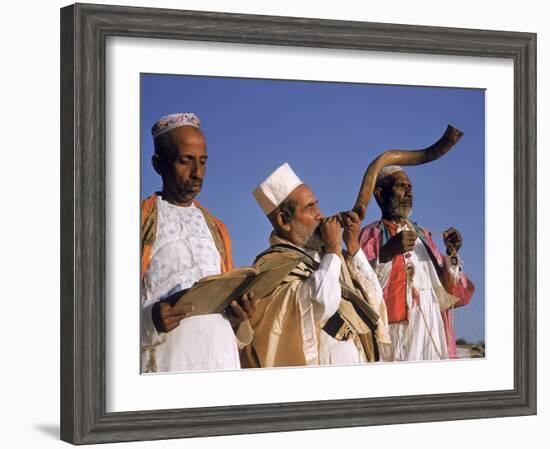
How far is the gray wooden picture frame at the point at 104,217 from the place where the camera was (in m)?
4.16

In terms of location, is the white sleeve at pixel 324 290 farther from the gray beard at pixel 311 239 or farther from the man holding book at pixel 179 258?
the man holding book at pixel 179 258

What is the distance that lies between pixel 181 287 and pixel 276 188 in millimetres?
392

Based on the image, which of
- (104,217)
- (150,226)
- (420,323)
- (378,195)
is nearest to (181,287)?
(150,226)

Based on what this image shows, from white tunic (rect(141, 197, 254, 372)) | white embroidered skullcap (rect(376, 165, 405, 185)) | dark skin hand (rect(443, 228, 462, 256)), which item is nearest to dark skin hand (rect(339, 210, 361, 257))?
white embroidered skullcap (rect(376, 165, 405, 185))

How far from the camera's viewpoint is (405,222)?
4664 millimetres

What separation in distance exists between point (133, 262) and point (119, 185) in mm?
203

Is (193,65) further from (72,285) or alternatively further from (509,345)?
(509,345)

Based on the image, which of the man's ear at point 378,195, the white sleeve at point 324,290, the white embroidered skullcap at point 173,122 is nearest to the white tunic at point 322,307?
the white sleeve at point 324,290

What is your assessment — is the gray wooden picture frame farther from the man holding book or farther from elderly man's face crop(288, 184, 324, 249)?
elderly man's face crop(288, 184, 324, 249)

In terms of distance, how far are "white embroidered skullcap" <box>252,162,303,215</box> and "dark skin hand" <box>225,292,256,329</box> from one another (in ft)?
0.80

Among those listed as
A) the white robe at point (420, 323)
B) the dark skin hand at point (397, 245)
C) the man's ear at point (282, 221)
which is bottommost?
the white robe at point (420, 323)

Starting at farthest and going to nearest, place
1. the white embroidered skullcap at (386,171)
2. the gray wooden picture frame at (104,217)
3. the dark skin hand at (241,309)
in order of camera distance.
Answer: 1. the white embroidered skullcap at (386,171)
2. the dark skin hand at (241,309)
3. the gray wooden picture frame at (104,217)

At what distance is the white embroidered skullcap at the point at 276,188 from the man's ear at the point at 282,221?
0.03 meters

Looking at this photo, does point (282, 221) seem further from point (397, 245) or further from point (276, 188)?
point (397, 245)
